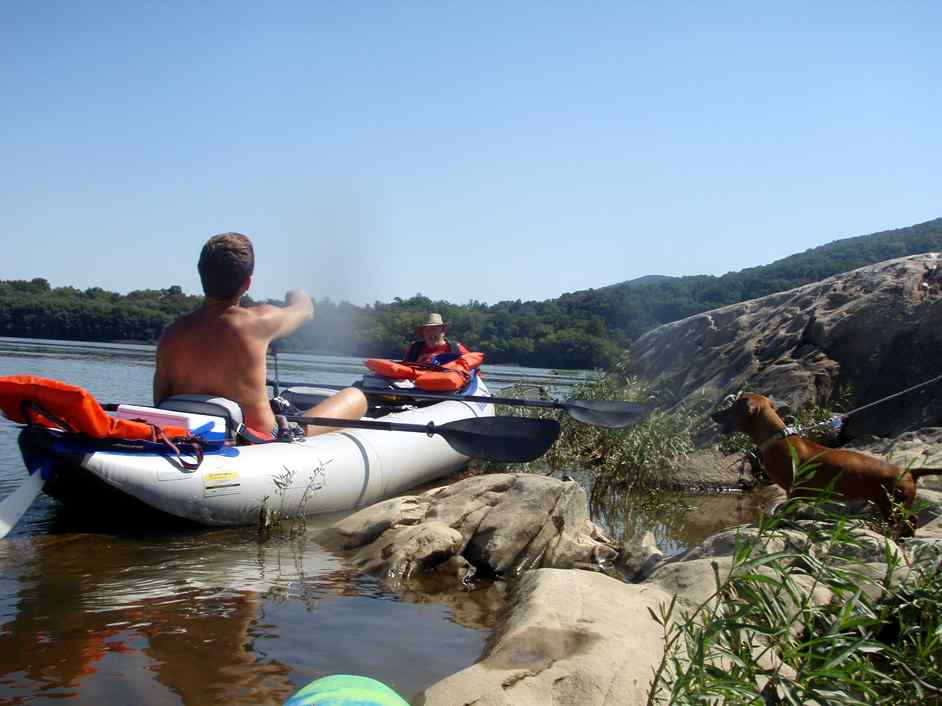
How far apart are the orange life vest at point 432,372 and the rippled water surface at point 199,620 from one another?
143 inches

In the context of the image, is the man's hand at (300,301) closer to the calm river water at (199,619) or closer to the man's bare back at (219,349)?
the man's bare back at (219,349)

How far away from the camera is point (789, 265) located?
23.8m

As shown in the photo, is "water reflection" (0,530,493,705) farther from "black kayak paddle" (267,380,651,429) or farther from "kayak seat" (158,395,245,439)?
"black kayak paddle" (267,380,651,429)

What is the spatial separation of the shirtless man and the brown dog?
3.15m

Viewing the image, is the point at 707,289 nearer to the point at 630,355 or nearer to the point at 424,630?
the point at 630,355

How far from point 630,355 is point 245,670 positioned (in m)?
10.6

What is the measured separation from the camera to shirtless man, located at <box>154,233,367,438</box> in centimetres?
552

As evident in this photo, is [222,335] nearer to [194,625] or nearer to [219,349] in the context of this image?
[219,349]

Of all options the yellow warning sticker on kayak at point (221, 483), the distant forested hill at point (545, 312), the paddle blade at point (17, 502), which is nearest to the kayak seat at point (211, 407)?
the yellow warning sticker on kayak at point (221, 483)

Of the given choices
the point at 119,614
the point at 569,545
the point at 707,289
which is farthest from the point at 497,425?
the point at 707,289

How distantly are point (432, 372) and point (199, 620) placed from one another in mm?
5777

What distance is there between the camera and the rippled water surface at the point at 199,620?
9.73 ft

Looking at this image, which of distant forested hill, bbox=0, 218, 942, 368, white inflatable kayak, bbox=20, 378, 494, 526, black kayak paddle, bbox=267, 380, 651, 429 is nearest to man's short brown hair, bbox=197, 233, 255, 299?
white inflatable kayak, bbox=20, 378, 494, 526

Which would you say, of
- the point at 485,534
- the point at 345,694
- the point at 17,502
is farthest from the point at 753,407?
the point at 17,502
